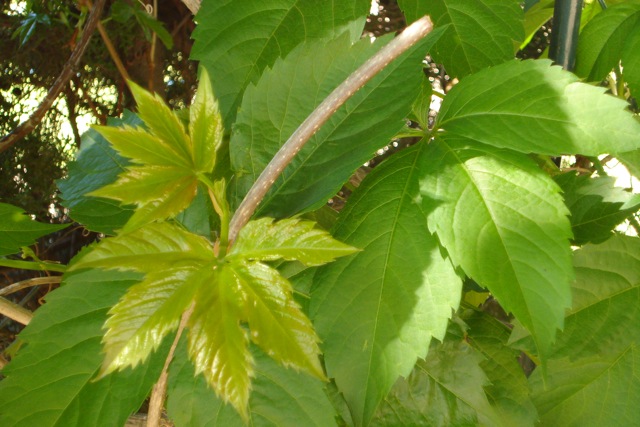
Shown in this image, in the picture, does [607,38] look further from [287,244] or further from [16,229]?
[16,229]

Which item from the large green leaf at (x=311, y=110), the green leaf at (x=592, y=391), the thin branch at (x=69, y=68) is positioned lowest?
the green leaf at (x=592, y=391)

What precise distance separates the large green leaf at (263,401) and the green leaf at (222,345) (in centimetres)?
11

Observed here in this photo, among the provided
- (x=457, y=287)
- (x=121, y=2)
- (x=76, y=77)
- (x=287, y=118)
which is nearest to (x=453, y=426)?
(x=457, y=287)

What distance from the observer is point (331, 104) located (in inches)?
12.6

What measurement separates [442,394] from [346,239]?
16 centimetres

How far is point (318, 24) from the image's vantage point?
1.53ft

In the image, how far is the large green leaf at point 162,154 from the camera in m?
0.33

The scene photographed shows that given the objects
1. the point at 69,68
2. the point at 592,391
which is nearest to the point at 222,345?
the point at 592,391

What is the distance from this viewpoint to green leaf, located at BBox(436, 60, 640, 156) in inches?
15.4

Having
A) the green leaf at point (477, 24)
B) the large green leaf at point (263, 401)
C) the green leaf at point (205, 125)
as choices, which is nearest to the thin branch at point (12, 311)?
the large green leaf at point (263, 401)

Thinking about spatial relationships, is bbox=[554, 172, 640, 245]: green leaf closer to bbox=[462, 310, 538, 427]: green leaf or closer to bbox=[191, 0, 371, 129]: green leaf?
bbox=[462, 310, 538, 427]: green leaf

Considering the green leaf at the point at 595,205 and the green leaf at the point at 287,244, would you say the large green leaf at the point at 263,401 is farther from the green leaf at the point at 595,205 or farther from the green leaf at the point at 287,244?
the green leaf at the point at 595,205

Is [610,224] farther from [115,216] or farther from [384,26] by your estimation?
[384,26]

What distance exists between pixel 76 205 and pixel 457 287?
0.96 feet
